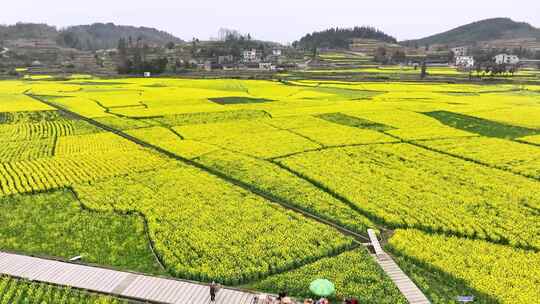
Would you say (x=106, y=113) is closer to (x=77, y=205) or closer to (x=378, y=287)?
(x=77, y=205)

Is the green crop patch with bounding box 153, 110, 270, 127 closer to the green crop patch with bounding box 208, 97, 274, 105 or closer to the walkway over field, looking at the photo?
the green crop patch with bounding box 208, 97, 274, 105

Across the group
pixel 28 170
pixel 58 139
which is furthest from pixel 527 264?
pixel 58 139

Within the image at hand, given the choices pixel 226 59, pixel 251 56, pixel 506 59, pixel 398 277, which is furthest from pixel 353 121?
pixel 506 59

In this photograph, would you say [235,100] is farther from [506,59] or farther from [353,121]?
[506,59]

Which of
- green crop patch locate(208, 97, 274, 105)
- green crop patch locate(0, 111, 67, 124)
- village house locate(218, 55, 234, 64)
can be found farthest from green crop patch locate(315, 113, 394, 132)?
village house locate(218, 55, 234, 64)

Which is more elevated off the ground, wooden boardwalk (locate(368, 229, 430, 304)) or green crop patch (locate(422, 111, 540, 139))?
green crop patch (locate(422, 111, 540, 139))

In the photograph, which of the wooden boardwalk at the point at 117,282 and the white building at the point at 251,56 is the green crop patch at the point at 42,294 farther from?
the white building at the point at 251,56
